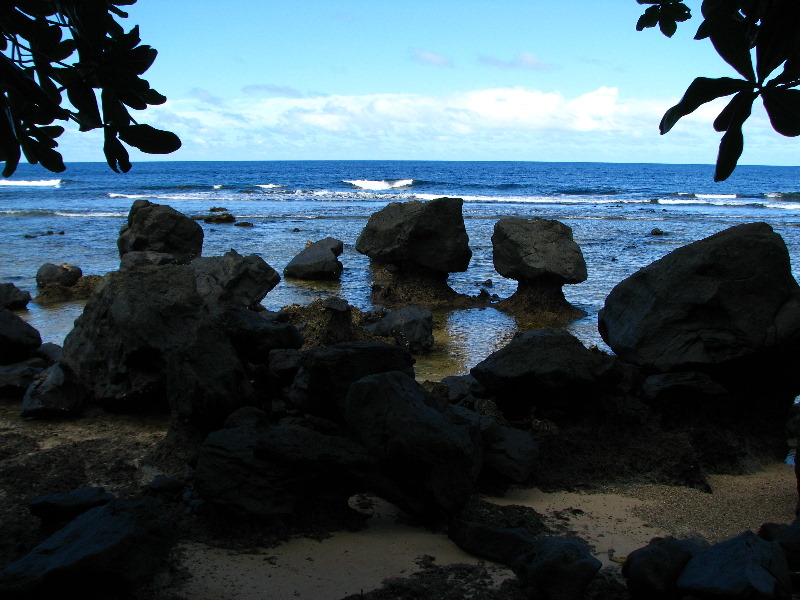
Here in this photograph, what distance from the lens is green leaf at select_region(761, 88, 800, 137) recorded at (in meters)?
2.34

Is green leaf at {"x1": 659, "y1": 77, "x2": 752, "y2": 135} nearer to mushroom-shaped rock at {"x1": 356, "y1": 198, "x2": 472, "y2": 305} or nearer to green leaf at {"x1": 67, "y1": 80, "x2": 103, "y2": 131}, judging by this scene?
green leaf at {"x1": 67, "y1": 80, "x2": 103, "y2": 131}

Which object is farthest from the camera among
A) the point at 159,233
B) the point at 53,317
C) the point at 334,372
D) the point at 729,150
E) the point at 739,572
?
the point at 159,233

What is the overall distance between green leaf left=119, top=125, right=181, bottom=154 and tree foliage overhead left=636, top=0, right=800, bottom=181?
183 cm

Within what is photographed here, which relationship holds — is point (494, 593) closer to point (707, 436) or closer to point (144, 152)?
point (144, 152)

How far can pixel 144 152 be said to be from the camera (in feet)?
9.37

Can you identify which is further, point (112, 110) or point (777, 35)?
point (112, 110)

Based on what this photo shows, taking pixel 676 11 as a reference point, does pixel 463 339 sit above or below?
below

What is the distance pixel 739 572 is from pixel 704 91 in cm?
194

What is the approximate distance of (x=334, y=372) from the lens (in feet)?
16.6

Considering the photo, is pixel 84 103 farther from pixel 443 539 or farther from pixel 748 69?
pixel 443 539

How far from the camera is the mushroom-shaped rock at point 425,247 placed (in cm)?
1228

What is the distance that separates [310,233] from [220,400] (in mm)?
18645

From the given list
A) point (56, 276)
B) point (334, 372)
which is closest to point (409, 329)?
point (334, 372)

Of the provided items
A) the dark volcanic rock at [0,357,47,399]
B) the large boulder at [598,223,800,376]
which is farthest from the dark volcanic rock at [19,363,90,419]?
the large boulder at [598,223,800,376]
